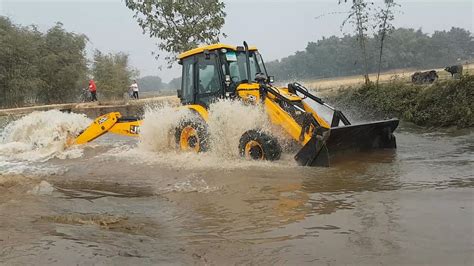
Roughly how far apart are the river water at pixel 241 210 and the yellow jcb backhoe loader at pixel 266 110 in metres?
0.33

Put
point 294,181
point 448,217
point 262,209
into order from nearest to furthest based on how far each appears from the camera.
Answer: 1. point 448,217
2. point 262,209
3. point 294,181

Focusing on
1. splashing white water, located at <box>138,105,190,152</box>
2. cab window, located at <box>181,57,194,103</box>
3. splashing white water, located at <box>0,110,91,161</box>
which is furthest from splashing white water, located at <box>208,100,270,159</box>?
splashing white water, located at <box>0,110,91,161</box>

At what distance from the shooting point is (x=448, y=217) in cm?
436

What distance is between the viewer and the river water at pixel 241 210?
147 inches

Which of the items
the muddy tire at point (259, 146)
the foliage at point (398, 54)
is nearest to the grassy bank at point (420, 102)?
the muddy tire at point (259, 146)

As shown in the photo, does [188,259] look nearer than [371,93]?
Yes

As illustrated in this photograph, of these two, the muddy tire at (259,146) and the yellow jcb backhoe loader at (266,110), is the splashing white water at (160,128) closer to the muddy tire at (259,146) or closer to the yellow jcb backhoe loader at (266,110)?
the yellow jcb backhoe loader at (266,110)

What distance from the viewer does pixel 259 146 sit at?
7.75 metres

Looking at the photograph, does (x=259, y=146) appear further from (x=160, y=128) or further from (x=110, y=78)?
(x=110, y=78)

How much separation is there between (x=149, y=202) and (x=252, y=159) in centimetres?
245

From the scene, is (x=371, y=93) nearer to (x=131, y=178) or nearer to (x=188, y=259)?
(x=131, y=178)

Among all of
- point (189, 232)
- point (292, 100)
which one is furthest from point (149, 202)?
point (292, 100)

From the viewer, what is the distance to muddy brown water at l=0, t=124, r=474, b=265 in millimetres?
3725

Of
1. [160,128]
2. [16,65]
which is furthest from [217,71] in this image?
[16,65]
